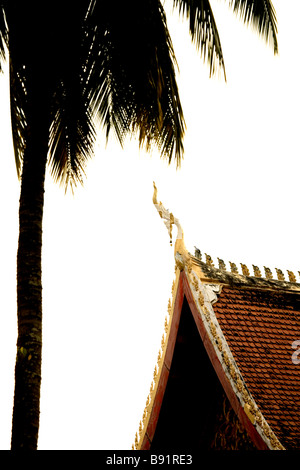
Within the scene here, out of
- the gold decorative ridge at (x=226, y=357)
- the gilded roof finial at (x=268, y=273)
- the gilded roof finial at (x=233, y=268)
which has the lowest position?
the gold decorative ridge at (x=226, y=357)

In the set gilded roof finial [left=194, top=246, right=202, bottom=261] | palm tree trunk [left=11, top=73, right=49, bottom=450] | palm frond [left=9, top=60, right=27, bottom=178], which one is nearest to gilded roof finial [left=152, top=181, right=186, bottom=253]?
gilded roof finial [left=194, top=246, right=202, bottom=261]

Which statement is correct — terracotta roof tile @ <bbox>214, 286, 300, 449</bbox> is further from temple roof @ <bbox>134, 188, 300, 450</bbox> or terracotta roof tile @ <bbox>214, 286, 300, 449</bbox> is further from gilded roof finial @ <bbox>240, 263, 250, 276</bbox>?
gilded roof finial @ <bbox>240, 263, 250, 276</bbox>

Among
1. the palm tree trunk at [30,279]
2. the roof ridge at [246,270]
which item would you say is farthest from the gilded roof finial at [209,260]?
the palm tree trunk at [30,279]

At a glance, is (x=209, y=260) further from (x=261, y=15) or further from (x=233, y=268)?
(x=261, y=15)

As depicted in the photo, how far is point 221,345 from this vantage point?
28.6 feet

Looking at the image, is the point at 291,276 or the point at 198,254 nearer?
the point at 198,254

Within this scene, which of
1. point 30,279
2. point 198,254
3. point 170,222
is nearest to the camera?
point 30,279

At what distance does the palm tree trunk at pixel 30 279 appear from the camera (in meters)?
5.88

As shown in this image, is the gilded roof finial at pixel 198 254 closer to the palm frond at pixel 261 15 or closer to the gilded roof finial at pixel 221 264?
the gilded roof finial at pixel 221 264

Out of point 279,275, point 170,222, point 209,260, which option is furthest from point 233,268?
point 170,222

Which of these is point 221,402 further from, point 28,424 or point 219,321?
point 28,424

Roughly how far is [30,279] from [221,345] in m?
3.22

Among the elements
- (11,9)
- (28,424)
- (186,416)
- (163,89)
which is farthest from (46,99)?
(186,416)

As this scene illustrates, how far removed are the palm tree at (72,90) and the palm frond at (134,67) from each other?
1 cm
